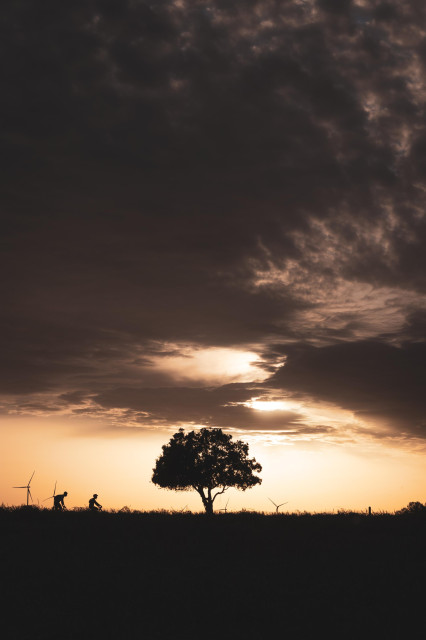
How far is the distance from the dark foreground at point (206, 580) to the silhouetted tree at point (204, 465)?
37843 mm

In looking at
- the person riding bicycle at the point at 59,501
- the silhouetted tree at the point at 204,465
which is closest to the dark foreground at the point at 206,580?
the person riding bicycle at the point at 59,501

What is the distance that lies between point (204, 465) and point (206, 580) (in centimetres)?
4817

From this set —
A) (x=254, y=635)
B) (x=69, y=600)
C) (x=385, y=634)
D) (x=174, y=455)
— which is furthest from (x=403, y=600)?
(x=174, y=455)

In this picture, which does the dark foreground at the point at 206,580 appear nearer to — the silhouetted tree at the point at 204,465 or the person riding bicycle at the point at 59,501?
the person riding bicycle at the point at 59,501

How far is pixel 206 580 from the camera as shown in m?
19.2

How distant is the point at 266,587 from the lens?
60.6 ft

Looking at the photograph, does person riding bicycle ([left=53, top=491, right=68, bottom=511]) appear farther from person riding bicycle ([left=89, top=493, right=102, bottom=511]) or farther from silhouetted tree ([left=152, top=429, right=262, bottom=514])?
silhouetted tree ([left=152, top=429, right=262, bottom=514])

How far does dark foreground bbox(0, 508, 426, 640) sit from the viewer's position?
50.7 feet

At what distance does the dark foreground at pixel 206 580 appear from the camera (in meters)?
15.5

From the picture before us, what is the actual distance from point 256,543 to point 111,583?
8.26 metres

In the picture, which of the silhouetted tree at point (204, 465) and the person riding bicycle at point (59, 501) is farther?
the silhouetted tree at point (204, 465)

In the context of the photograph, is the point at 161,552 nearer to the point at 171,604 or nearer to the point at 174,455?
the point at 171,604

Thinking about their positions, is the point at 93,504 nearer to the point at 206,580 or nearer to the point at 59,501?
the point at 59,501

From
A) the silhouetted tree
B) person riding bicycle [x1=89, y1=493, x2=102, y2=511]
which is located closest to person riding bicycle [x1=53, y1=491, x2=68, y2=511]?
person riding bicycle [x1=89, y1=493, x2=102, y2=511]
